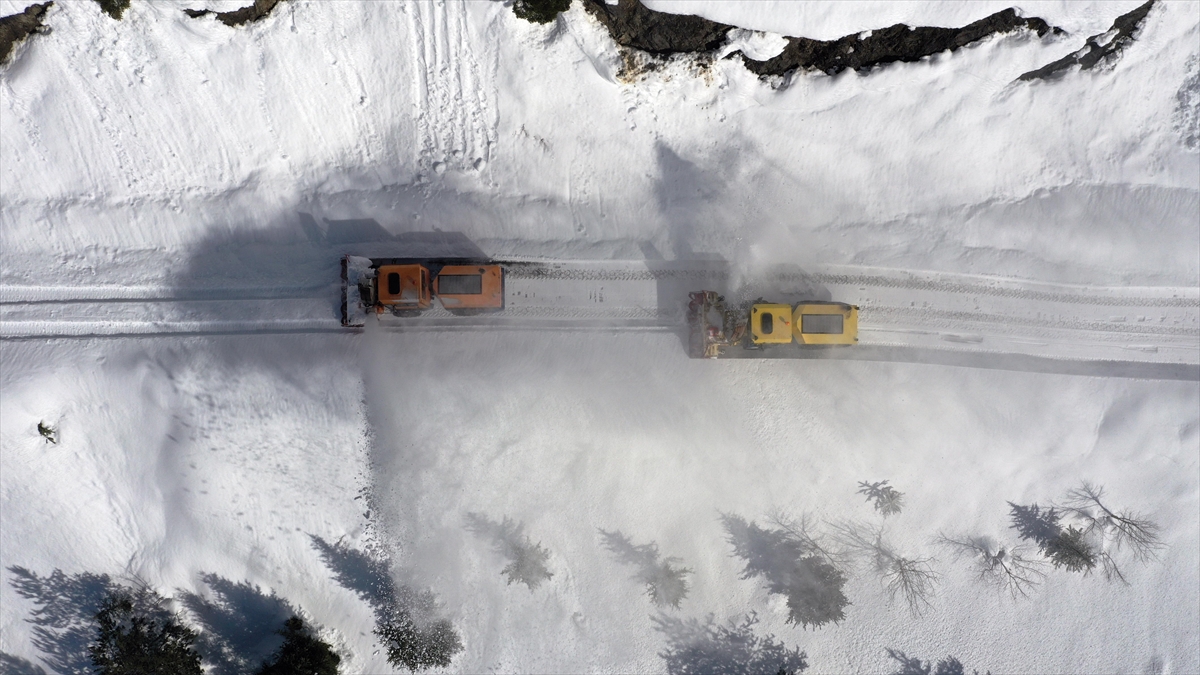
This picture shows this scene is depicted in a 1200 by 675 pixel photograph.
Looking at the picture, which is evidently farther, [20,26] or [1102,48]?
[1102,48]

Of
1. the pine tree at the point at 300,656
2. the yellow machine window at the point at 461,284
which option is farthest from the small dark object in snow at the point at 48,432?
the yellow machine window at the point at 461,284

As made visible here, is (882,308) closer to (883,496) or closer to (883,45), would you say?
(883,496)

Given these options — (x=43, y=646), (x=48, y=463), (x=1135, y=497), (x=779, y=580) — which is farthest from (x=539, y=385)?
(x=1135, y=497)

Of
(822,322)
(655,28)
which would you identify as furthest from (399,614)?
(655,28)

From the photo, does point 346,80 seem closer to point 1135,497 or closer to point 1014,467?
point 1014,467

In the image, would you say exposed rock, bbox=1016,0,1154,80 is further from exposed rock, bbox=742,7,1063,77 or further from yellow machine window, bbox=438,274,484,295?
yellow machine window, bbox=438,274,484,295
